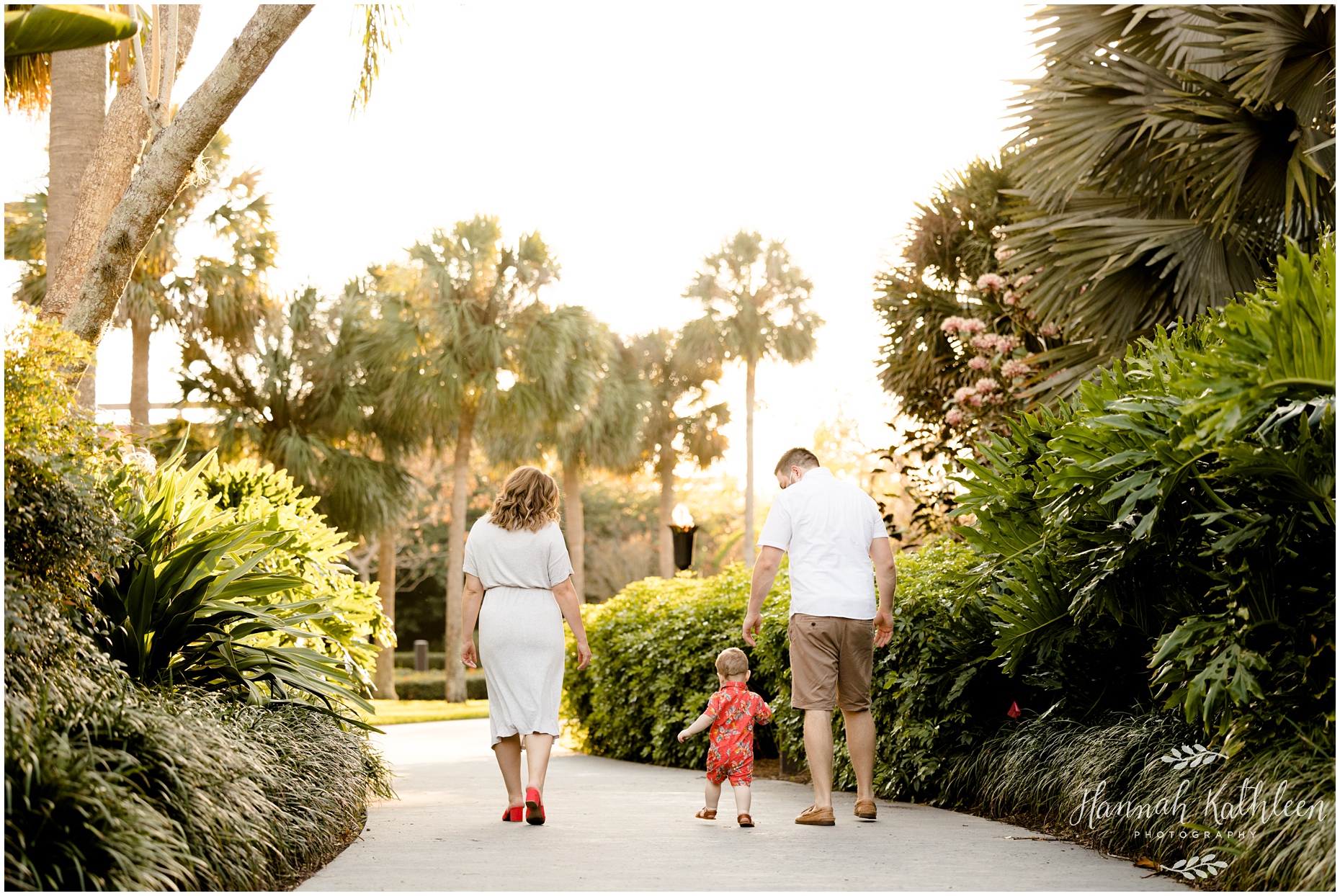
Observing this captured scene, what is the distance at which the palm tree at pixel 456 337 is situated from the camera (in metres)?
24.2

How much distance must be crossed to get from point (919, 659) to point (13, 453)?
4.56 m

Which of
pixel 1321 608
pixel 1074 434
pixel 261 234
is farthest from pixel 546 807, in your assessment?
pixel 261 234

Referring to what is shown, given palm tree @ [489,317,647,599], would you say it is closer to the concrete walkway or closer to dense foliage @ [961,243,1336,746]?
the concrete walkway

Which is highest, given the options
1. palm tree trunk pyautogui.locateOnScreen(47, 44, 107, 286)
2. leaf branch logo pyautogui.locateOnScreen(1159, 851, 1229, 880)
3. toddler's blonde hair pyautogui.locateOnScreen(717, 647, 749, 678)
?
palm tree trunk pyautogui.locateOnScreen(47, 44, 107, 286)

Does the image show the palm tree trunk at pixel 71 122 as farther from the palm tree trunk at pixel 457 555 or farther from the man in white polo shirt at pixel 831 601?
the palm tree trunk at pixel 457 555

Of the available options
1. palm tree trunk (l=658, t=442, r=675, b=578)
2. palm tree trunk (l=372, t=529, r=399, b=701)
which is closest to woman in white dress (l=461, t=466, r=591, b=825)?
palm tree trunk (l=372, t=529, r=399, b=701)

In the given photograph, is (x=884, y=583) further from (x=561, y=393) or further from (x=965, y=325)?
(x=561, y=393)

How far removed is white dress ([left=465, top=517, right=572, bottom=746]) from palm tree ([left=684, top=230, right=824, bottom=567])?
99.6ft

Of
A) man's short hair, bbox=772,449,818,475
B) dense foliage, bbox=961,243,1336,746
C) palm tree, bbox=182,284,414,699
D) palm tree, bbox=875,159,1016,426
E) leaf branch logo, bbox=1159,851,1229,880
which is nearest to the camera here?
dense foliage, bbox=961,243,1336,746

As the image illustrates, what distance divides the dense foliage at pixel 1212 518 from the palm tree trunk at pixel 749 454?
99.0ft

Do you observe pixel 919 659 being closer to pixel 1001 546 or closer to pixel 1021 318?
pixel 1001 546

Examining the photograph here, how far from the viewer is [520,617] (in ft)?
19.0

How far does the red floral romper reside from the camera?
5746 millimetres

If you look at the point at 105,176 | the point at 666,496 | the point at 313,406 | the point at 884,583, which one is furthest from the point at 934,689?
the point at 666,496
